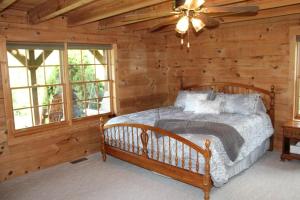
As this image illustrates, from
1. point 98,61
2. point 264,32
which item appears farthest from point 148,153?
point 264,32

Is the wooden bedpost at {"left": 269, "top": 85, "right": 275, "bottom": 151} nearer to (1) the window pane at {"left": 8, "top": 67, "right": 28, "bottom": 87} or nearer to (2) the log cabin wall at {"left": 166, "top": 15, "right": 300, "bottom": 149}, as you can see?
(2) the log cabin wall at {"left": 166, "top": 15, "right": 300, "bottom": 149}

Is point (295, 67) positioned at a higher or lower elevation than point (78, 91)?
higher

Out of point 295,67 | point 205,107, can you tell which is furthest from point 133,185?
point 295,67

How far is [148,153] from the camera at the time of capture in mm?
3512

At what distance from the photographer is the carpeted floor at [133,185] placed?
10.2 ft

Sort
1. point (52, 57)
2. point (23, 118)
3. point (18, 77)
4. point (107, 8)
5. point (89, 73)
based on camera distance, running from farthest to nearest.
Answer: point (89, 73)
point (52, 57)
point (23, 118)
point (18, 77)
point (107, 8)

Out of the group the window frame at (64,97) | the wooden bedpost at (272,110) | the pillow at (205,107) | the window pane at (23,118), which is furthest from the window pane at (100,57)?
the wooden bedpost at (272,110)

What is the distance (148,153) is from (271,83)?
248cm

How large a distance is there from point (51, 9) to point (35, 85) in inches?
50.4

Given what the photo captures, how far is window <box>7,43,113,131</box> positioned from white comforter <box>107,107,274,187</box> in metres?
0.86

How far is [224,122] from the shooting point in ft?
12.1

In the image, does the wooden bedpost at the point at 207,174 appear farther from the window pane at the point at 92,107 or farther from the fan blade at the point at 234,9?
the window pane at the point at 92,107

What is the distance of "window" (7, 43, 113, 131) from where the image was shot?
149 inches

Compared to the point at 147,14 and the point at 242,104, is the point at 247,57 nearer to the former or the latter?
the point at 242,104
